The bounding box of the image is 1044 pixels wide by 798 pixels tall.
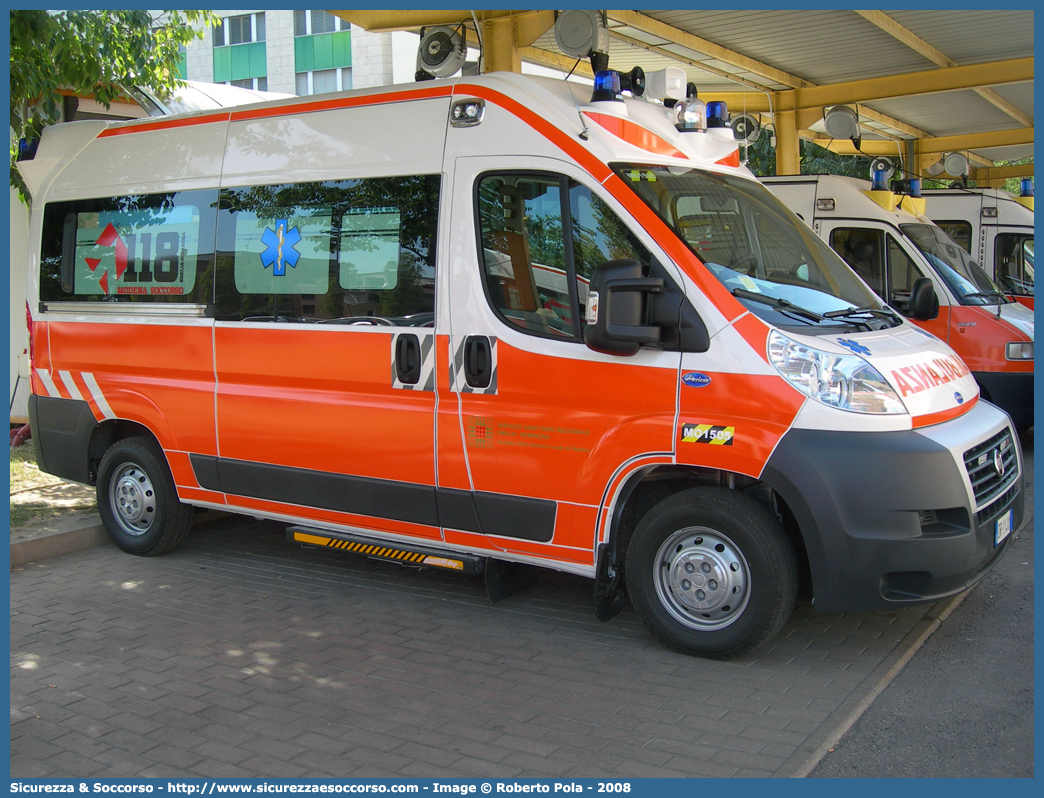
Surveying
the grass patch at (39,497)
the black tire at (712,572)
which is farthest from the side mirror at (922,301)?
the grass patch at (39,497)

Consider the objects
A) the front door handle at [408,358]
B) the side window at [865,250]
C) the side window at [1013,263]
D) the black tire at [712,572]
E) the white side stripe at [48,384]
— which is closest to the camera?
the black tire at [712,572]

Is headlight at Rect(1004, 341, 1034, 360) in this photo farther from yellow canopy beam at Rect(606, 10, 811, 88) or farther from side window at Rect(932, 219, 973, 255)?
yellow canopy beam at Rect(606, 10, 811, 88)

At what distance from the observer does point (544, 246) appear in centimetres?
496

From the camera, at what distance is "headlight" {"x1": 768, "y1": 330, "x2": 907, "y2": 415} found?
435 centimetres

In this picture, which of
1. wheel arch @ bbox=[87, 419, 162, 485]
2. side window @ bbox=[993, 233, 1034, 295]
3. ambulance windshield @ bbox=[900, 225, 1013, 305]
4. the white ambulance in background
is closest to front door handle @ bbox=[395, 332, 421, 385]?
wheel arch @ bbox=[87, 419, 162, 485]

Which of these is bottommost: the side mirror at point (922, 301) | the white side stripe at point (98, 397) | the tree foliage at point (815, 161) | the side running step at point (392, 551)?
the side running step at point (392, 551)

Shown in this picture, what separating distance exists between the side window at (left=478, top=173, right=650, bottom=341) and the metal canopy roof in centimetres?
403

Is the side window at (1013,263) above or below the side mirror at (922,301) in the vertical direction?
above

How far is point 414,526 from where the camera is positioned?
550 cm

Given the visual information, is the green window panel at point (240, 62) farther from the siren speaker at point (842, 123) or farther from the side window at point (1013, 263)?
the side window at point (1013, 263)

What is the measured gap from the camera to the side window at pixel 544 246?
483cm

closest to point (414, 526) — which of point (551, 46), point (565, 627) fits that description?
point (565, 627)

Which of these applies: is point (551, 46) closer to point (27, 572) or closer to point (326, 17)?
point (27, 572)

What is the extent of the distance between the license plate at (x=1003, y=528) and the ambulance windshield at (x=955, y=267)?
588 centimetres
